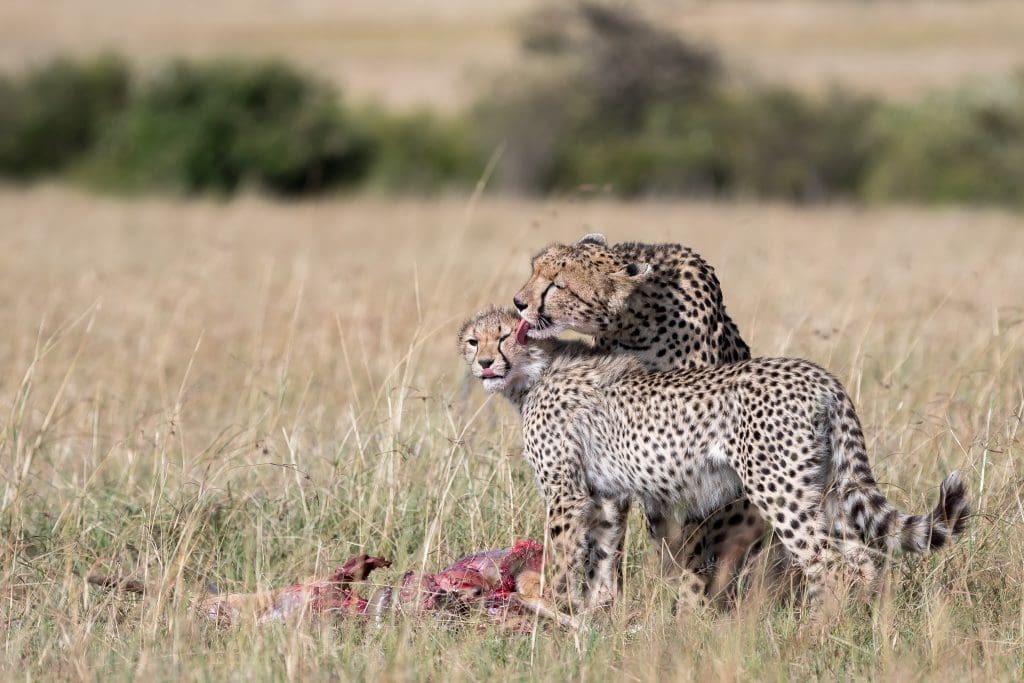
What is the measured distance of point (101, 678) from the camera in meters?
3.40

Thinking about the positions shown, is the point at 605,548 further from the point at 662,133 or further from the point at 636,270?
the point at 662,133

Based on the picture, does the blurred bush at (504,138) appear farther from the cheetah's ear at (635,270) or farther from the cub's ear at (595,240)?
the cheetah's ear at (635,270)

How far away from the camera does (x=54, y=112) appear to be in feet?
85.3

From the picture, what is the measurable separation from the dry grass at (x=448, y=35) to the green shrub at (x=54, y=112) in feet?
35.6

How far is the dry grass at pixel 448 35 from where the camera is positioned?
42.8 m

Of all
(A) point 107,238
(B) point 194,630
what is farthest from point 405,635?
(A) point 107,238

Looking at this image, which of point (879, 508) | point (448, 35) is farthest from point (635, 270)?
point (448, 35)

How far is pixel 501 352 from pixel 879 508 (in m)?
1.26

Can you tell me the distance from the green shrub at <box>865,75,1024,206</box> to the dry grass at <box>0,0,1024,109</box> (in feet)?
48.7

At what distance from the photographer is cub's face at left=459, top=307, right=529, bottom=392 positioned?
4336 millimetres

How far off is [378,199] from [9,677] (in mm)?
18109

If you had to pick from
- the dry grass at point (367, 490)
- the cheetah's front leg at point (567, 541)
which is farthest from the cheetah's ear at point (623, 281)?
the dry grass at point (367, 490)

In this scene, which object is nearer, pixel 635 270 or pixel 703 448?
pixel 703 448

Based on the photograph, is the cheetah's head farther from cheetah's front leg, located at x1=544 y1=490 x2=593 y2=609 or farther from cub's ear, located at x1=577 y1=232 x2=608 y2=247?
cheetah's front leg, located at x1=544 y1=490 x2=593 y2=609
